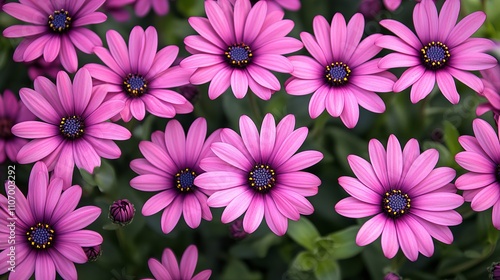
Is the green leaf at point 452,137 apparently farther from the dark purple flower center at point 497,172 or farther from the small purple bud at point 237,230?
the small purple bud at point 237,230

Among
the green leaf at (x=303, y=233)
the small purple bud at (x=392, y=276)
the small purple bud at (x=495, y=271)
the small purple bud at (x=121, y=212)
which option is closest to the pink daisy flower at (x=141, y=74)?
the small purple bud at (x=121, y=212)

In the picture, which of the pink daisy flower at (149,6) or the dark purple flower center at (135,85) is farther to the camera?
the pink daisy flower at (149,6)

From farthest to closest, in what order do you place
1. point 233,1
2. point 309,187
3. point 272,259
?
point 272,259 < point 233,1 < point 309,187

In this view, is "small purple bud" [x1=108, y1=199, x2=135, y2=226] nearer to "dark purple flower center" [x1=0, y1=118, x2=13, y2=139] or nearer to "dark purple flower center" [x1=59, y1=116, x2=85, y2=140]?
"dark purple flower center" [x1=59, y1=116, x2=85, y2=140]

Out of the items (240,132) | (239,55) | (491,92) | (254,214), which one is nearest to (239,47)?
(239,55)

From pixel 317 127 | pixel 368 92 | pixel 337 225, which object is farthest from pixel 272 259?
pixel 368 92

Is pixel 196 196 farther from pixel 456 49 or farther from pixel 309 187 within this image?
pixel 456 49
